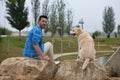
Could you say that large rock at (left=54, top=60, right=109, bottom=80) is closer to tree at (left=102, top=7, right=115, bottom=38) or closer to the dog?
the dog

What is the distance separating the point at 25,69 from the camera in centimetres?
773

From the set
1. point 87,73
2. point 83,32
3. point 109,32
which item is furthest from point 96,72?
point 109,32

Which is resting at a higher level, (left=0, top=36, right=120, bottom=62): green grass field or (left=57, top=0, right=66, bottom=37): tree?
(left=57, top=0, right=66, bottom=37): tree

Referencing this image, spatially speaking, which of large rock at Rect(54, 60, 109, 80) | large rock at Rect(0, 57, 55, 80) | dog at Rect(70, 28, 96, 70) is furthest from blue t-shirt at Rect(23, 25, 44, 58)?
dog at Rect(70, 28, 96, 70)

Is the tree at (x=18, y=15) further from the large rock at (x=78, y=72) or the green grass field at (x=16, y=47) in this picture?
the large rock at (x=78, y=72)

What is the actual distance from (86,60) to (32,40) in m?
1.73

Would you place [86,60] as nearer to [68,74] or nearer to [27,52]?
[68,74]

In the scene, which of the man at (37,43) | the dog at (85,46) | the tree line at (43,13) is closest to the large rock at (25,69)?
the man at (37,43)

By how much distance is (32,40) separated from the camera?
7.68 meters

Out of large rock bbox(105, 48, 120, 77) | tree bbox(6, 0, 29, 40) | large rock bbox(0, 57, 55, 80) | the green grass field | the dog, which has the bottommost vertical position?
the green grass field

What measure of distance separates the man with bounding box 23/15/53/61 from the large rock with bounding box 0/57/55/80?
0.18 m

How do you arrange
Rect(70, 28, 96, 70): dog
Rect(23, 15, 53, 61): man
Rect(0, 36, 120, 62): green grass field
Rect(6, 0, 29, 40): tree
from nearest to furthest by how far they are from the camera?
Rect(23, 15, 53, 61): man → Rect(70, 28, 96, 70): dog → Rect(0, 36, 120, 62): green grass field → Rect(6, 0, 29, 40): tree

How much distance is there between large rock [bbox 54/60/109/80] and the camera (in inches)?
334

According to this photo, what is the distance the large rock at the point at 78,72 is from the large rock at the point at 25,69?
27.5 inches
